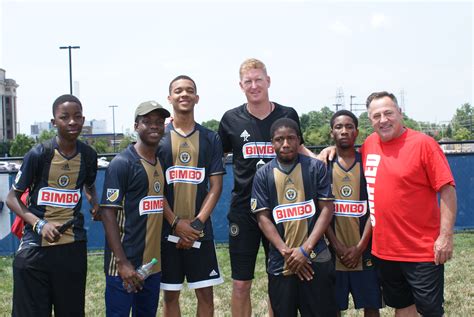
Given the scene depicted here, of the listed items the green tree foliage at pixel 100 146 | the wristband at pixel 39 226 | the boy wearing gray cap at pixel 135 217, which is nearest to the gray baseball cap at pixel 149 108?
the boy wearing gray cap at pixel 135 217

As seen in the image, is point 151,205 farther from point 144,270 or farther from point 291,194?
point 291,194

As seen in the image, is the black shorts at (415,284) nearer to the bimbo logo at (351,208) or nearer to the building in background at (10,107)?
the bimbo logo at (351,208)

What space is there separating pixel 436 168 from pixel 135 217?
2393 millimetres

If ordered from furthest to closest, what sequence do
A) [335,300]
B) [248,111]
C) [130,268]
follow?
[248,111] → [335,300] → [130,268]

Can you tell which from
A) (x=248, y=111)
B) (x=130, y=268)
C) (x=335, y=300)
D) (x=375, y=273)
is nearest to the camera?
(x=130, y=268)

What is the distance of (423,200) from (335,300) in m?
1.10

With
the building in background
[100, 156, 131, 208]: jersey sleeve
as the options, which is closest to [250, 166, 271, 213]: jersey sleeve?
[100, 156, 131, 208]: jersey sleeve

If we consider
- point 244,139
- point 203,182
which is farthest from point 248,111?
point 203,182

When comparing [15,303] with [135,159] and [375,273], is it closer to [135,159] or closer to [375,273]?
[135,159]

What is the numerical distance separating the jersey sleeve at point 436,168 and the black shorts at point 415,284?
0.64 m

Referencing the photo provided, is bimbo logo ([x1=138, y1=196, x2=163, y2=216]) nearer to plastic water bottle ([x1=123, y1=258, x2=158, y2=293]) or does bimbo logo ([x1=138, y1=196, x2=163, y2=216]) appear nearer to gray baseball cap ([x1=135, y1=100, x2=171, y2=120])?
plastic water bottle ([x1=123, y1=258, x2=158, y2=293])

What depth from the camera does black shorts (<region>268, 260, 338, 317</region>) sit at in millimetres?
4172

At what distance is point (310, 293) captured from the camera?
13.7 feet

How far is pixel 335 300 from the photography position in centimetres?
439
